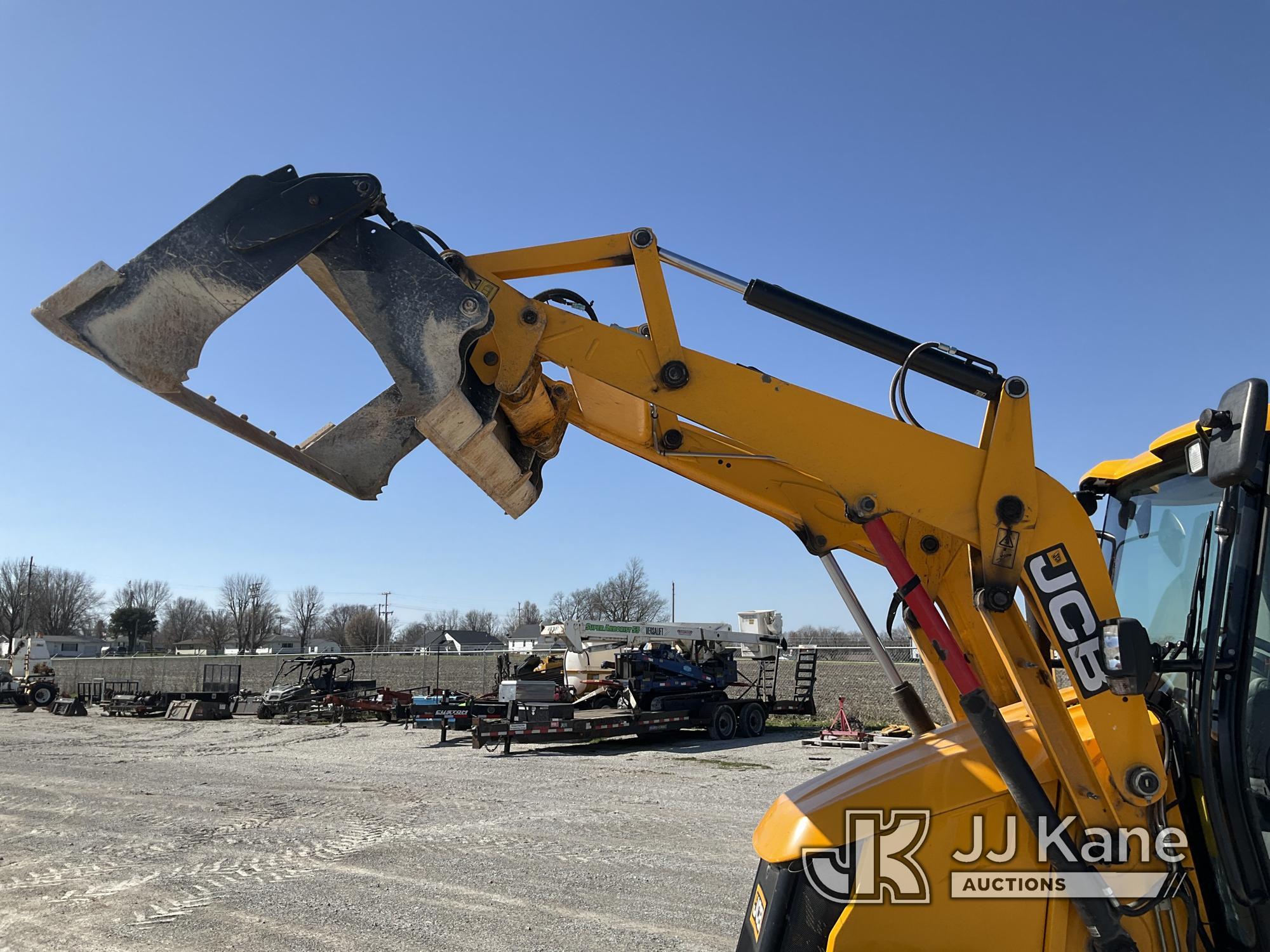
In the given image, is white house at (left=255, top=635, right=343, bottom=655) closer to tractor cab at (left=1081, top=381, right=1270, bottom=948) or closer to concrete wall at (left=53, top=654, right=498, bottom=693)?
concrete wall at (left=53, top=654, right=498, bottom=693)

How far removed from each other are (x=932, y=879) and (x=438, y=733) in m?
20.7

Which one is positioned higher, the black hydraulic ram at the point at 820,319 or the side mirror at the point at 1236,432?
the black hydraulic ram at the point at 820,319

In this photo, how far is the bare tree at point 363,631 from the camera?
339ft

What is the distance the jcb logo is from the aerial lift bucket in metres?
2.11

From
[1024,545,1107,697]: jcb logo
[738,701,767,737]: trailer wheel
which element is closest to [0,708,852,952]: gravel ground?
[1024,545,1107,697]: jcb logo

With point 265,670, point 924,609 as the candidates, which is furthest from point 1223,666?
point 265,670

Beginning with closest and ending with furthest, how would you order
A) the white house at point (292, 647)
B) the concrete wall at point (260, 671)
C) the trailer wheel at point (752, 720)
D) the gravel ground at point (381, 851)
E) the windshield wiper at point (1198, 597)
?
the windshield wiper at point (1198, 597)
the gravel ground at point (381, 851)
the trailer wheel at point (752, 720)
the concrete wall at point (260, 671)
the white house at point (292, 647)

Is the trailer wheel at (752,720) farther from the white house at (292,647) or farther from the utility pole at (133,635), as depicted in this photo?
the utility pole at (133,635)

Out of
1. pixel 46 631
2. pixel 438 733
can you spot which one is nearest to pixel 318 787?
pixel 438 733

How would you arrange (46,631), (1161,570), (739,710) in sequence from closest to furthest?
(1161,570), (739,710), (46,631)

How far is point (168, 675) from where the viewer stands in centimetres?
4762

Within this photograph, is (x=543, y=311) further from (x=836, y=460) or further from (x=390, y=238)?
(x=836, y=460)

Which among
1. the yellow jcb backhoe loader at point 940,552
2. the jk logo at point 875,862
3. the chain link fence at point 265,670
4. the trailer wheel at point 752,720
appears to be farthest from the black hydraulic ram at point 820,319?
the chain link fence at point 265,670

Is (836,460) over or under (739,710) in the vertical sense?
over
